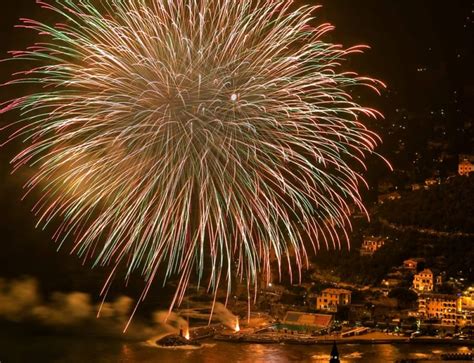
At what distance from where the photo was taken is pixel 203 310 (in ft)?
52.5

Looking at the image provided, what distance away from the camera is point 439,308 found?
48.7 feet

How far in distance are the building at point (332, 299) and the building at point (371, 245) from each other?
8.17 feet

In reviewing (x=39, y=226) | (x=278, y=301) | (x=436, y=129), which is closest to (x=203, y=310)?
(x=278, y=301)

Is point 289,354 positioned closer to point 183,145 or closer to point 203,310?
point 203,310

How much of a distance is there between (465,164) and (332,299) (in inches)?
311

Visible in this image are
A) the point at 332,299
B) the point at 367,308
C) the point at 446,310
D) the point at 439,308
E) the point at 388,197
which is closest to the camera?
the point at 446,310

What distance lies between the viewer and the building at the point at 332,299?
1502cm

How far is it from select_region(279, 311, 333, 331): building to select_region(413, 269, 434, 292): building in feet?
7.72

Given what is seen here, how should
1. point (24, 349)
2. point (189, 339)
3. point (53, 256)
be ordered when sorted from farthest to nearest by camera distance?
point (53, 256) → point (189, 339) → point (24, 349)

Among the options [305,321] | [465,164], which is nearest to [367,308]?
[305,321]

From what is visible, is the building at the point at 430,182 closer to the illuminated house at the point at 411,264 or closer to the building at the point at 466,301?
the illuminated house at the point at 411,264

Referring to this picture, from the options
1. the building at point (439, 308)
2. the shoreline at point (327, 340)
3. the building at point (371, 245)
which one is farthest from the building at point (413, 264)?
the shoreline at point (327, 340)

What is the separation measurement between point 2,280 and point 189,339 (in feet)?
18.3

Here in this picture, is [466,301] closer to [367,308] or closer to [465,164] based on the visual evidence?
[367,308]
